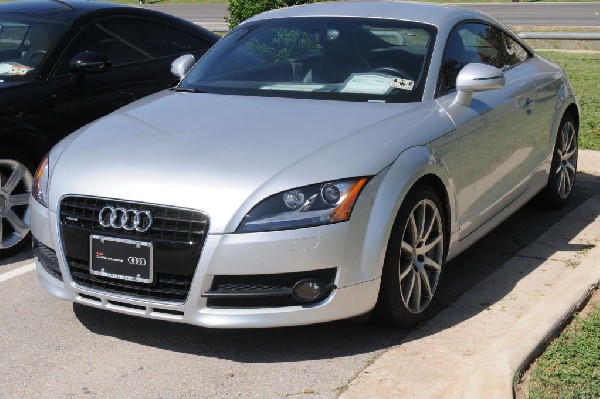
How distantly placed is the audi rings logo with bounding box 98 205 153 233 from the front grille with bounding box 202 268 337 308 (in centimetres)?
41

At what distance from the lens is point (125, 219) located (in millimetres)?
4602

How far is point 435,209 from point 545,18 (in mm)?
26661

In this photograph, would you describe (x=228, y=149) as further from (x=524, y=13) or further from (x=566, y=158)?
(x=524, y=13)

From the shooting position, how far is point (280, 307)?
15.1 ft

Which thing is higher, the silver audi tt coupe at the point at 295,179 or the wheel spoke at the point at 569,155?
the silver audi tt coupe at the point at 295,179

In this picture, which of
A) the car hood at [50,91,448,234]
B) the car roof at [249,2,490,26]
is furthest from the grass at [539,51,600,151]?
the car hood at [50,91,448,234]

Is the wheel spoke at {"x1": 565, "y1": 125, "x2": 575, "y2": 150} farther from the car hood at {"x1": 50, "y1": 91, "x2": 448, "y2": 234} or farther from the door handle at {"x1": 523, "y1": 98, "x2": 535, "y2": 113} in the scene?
the car hood at {"x1": 50, "y1": 91, "x2": 448, "y2": 234}

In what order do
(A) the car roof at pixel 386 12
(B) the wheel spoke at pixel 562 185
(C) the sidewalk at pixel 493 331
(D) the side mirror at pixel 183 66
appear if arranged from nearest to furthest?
(C) the sidewalk at pixel 493 331 < (A) the car roof at pixel 386 12 < (D) the side mirror at pixel 183 66 < (B) the wheel spoke at pixel 562 185

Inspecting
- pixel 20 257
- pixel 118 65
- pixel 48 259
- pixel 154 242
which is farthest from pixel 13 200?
pixel 154 242

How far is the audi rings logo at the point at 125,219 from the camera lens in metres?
4.56

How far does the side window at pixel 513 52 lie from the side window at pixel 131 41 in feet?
8.60

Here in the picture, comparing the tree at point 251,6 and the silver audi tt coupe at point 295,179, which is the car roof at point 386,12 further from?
the tree at point 251,6

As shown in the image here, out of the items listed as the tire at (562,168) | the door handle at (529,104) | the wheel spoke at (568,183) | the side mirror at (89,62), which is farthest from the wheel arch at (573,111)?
the side mirror at (89,62)

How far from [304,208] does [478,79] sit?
159 centimetres
